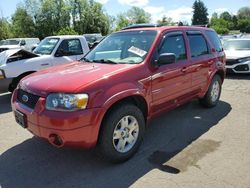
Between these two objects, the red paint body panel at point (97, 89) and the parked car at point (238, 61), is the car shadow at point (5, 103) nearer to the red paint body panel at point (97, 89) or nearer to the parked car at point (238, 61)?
the red paint body panel at point (97, 89)

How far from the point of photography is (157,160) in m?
4.09

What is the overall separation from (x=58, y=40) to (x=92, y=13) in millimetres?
50423

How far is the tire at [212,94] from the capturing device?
6.27m

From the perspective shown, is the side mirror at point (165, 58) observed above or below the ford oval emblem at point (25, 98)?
above

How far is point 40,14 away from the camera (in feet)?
176

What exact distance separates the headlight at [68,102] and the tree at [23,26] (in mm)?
52074

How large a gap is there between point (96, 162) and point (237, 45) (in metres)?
10.0

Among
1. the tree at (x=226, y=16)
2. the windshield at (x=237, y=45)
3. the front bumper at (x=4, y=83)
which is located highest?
the tree at (x=226, y=16)

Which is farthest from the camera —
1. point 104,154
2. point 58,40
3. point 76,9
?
point 76,9

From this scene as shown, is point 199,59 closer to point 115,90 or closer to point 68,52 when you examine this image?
point 115,90

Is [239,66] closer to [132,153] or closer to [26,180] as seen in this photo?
[132,153]

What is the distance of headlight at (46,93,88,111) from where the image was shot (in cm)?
349

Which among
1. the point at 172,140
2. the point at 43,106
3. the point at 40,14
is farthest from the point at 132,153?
the point at 40,14

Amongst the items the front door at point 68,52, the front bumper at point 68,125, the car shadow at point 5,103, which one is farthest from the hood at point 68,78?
the front door at point 68,52
